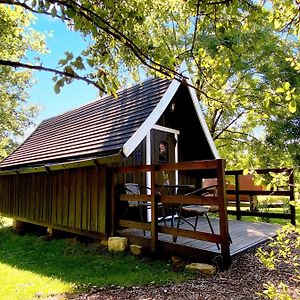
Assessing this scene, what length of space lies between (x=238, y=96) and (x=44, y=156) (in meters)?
7.46

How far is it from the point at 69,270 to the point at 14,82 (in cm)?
1577

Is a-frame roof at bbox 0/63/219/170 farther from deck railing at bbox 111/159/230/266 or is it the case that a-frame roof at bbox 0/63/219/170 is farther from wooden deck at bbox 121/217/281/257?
wooden deck at bbox 121/217/281/257

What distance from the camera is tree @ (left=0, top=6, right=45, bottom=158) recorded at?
11959mm

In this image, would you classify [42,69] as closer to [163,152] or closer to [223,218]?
[223,218]

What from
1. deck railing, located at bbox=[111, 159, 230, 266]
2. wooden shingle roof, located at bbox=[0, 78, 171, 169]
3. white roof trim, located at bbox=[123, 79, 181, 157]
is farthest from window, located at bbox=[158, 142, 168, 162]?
deck railing, located at bbox=[111, 159, 230, 266]

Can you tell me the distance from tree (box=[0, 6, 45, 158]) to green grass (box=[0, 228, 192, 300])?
27.0ft

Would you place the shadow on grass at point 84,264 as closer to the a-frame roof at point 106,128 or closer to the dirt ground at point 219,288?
the dirt ground at point 219,288

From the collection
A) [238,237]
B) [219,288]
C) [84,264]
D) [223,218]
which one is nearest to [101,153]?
[84,264]

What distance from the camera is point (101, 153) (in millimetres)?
6449

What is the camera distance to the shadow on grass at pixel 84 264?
469 centimetres

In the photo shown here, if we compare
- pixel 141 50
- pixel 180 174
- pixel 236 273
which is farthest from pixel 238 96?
pixel 180 174

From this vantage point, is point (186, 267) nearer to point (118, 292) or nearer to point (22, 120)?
point (118, 292)

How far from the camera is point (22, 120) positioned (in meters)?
20.5

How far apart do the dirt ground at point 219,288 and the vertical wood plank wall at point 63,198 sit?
2391 millimetres
